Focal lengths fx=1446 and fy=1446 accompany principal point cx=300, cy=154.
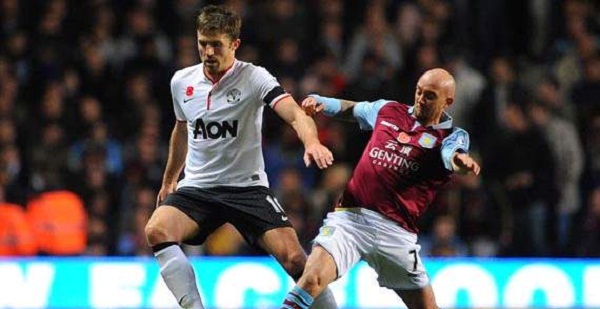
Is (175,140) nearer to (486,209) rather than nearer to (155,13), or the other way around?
(486,209)

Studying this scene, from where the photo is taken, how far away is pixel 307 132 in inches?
283

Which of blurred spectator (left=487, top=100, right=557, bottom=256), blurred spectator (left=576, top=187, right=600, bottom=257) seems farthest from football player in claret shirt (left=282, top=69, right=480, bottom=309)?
blurred spectator (left=487, top=100, right=557, bottom=256)

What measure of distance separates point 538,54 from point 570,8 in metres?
0.62

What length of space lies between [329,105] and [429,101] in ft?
1.82

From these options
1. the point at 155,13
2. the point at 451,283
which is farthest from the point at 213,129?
the point at 155,13

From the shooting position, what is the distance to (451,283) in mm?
11984

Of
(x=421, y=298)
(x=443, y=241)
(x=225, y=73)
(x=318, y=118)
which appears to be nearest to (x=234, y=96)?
(x=225, y=73)

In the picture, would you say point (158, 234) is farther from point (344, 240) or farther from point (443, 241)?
point (443, 241)

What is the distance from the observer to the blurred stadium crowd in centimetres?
1251

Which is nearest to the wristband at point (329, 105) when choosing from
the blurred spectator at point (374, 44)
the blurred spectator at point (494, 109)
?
the blurred spectator at point (494, 109)

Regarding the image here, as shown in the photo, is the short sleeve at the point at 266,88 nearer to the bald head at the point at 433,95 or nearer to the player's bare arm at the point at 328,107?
the player's bare arm at the point at 328,107

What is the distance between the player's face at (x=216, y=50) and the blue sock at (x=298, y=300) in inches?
49.2

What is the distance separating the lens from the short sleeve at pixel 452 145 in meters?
7.41

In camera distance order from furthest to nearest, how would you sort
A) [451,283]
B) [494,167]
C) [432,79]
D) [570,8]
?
[570,8]
[494,167]
[451,283]
[432,79]
